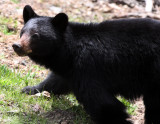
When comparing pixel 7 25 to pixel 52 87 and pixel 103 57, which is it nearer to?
pixel 52 87

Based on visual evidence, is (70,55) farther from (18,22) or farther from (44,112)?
(18,22)

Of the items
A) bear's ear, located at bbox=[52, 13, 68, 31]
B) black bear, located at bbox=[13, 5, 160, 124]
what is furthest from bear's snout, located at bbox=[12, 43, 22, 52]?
bear's ear, located at bbox=[52, 13, 68, 31]

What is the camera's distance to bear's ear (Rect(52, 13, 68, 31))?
541 cm

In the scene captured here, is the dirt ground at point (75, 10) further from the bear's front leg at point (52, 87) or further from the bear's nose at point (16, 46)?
the bear's nose at point (16, 46)

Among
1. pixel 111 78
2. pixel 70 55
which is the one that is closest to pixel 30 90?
pixel 70 55

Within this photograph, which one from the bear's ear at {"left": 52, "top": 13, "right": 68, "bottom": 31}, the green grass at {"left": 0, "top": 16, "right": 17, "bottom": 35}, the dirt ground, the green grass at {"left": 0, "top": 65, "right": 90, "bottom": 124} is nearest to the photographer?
the green grass at {"left": 0, "top": 65, "right": 90, "bottom": 124}

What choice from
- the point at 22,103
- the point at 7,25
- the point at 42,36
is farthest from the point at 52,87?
the point at 7,25

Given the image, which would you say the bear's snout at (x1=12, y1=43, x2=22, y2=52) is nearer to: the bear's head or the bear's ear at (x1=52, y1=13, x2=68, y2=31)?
the bear's head

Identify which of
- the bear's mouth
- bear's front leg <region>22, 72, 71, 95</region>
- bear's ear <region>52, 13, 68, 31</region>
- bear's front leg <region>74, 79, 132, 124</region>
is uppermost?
bear's ear <region>52, 13, 68, 31</region>

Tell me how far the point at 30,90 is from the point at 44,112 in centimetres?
82

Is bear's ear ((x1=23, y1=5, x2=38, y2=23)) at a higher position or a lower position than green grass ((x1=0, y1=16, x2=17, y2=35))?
higher

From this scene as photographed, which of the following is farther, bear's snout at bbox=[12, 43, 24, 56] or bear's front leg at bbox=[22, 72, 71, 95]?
bear's front leg at bbox=[22, 72, 71, 95]

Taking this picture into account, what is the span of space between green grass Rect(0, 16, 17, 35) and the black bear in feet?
11.7

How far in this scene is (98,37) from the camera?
534cm
